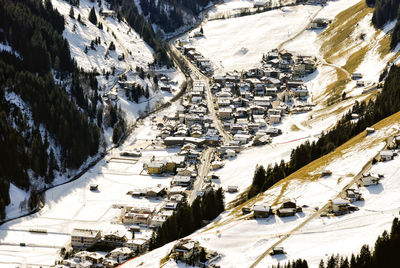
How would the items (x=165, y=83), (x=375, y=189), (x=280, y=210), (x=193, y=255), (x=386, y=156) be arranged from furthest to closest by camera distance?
1. (x=165, y=83)
2. (x=386, y=156)
3. (x=375, y=189)
4. (x=280, y=210)
5. (x=193, y=255)

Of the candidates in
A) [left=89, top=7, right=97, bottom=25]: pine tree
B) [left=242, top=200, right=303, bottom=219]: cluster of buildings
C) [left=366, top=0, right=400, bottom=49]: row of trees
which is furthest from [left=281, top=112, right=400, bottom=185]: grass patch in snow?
[left=89, top=7, right=97, bottom=25]: pine tree

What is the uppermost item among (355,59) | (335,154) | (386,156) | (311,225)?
(355,59)

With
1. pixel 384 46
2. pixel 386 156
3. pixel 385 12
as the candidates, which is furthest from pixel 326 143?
pixel 385 12

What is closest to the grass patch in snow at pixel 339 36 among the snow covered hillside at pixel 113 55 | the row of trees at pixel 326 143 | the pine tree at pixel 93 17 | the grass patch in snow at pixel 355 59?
the grass patch in snow at pixel 355 59

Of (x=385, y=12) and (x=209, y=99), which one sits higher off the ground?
(x=385, y=12)

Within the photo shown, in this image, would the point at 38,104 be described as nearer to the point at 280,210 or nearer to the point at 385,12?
the point at 280,210

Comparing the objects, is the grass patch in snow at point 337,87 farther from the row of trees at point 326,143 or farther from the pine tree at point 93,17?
the pine tree at point 93,17
